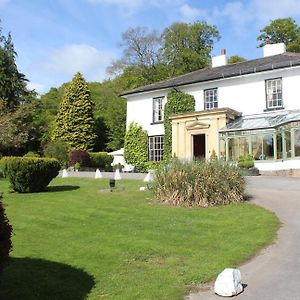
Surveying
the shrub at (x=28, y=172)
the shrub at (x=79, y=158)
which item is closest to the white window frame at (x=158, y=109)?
the shrub at (x=79, y=158)

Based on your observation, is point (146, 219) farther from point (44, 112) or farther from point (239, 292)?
point (44, 112)

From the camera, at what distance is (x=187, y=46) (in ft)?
188

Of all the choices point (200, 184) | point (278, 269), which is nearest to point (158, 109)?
point (200, 184)

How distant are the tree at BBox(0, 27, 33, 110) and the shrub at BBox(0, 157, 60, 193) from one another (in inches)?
1064

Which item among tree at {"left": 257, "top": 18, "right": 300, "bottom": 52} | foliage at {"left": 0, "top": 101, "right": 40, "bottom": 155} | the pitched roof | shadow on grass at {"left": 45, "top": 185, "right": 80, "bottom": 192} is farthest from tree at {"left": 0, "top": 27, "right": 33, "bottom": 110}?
tree at {"left": 257, "top": 18, "right": 300, "bottom": 52}

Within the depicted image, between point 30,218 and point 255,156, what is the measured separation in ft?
60.6

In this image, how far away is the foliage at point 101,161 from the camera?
3771cm

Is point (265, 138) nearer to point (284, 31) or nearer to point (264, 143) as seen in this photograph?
point (264, 143)

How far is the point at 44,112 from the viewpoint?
56.8m

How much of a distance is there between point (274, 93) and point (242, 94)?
7.70ft

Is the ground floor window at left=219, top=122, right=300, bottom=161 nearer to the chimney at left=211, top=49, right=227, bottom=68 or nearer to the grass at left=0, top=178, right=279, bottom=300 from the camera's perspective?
the chimney at left=211, top=49, right=227, bottom=68

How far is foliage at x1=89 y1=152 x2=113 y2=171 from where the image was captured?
37.7 m

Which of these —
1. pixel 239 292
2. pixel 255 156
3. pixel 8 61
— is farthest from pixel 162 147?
pixel 239 292

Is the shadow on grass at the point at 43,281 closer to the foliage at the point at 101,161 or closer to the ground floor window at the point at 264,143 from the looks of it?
the ground floor window at the point at 264,143
